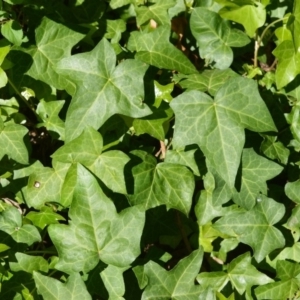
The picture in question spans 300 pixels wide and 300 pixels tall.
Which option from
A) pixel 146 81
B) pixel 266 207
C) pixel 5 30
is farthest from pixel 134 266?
pixel 5 30

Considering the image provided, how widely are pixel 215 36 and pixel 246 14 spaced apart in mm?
123

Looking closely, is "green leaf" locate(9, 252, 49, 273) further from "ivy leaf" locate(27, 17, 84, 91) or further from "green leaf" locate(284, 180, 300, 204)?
"green leaf" locate(284, 180, 300, 204)

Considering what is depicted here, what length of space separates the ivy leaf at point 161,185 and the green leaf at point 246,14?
0.51 meters

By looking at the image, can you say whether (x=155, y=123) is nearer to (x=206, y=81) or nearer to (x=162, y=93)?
(x=162, y=93)

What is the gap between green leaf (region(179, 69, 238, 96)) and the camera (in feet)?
5.49

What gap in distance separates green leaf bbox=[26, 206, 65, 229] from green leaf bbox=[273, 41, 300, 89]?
0.81 m

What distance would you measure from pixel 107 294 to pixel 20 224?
1.12 feet

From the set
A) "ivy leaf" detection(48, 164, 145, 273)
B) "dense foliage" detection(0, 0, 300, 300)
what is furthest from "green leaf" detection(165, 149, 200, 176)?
"ivy leaf" detection(48, 164, 145, 273)

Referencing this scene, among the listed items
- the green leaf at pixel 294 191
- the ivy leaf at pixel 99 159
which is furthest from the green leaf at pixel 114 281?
the green leaf at pixel 294 191

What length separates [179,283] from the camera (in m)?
1.61

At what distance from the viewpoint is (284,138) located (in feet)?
6.04

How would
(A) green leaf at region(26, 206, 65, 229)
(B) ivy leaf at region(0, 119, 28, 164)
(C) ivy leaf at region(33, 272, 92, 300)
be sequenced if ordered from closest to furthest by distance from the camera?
1. (C) ivy leaf at region(33, 272, 92, 300)
2. (B) ivy leaf at region(0, 119, 28, 164)
3. (A) green leaf at region(26, 206, 65, 229)

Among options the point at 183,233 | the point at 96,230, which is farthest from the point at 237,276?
the point at 96,230

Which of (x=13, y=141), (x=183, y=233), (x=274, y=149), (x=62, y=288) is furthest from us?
(x=183, y=233)
